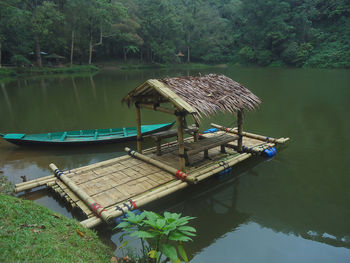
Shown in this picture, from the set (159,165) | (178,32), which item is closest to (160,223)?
(159,165)

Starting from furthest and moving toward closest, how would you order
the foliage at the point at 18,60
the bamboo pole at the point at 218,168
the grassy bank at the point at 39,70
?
the foliage at the point at 18,60
the grassy bank at the point at 39,70
the bamboo pole at the point at 218,168

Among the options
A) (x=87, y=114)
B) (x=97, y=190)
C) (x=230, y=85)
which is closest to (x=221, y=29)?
(x=87, y=114)

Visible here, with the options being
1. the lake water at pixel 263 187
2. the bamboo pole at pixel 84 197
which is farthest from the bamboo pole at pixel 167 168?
the bamboo pole at pixel 84 197

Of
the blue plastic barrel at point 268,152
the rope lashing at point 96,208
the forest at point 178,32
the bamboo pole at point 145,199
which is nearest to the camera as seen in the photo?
the bamboo pole at point 145,199

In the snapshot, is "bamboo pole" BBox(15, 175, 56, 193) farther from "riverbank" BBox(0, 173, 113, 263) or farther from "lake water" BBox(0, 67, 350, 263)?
"riverbank" BBox(0, 173, 113, 263)

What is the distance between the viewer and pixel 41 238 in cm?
301

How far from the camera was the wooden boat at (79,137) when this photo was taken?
828 cm

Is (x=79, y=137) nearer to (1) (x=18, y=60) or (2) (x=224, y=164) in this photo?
(2) (x=224, y=164)

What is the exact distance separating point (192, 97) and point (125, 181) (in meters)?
2.41

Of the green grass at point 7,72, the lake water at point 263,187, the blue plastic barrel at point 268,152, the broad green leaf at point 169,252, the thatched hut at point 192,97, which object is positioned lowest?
the lake water at point 263,187

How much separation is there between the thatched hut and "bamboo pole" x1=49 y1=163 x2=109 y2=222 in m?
2.12

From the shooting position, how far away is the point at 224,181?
655 cm

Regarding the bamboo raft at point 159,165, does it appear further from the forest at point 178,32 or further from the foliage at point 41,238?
the forest at point 178,32

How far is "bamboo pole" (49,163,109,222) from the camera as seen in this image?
4.35 m
